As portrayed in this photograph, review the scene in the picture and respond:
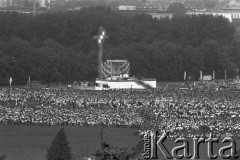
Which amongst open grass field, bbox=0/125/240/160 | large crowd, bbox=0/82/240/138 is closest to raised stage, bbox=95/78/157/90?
large crowd, bbox=0/82/240/138

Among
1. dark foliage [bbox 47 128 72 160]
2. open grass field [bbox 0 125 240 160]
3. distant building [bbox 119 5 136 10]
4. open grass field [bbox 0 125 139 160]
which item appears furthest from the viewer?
distant building [bbox 119 5 136 10]

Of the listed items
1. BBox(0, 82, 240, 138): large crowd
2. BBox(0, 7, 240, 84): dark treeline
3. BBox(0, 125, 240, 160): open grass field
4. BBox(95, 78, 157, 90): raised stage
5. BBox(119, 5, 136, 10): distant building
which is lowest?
BBox(0, 125, 240, 160): open grass field

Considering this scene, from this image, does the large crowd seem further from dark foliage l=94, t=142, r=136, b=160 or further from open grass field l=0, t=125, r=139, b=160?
dark foliage l=94, t=142, r=136, b=160

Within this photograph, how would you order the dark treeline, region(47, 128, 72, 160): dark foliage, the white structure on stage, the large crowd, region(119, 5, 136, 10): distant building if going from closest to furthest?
region(47, 128, 72, 160): dark foliage < the large crowd < the white structure on stage < the dark treeline < region(119, 5, 136, 10): distant building

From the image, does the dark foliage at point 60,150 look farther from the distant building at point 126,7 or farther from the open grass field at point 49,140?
the distant building at point 126,7

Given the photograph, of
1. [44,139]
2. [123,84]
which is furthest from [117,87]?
[44,139]

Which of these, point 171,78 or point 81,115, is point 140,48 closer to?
point 171,78
